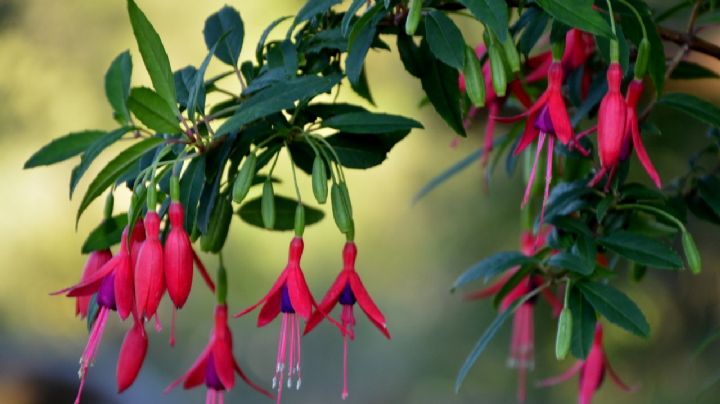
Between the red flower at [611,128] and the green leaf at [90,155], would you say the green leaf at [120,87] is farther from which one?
the red flower at [611,128]

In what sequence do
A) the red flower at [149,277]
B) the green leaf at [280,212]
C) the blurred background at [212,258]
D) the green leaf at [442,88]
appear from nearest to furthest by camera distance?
the red flower at [149,277]
the green leaf at [442,88]
the green leaf at [280,212]
the blurred background at [212,258]

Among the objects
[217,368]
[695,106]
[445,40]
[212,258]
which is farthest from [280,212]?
[212,258]

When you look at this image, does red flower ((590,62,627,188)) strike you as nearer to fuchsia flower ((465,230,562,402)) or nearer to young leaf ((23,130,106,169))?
fuchsia flower ((465,230,562,402))

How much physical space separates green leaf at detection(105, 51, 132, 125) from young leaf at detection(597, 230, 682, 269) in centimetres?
39

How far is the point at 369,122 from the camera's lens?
68 cm

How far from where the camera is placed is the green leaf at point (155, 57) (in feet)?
2.09

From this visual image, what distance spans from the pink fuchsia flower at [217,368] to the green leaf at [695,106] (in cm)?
39

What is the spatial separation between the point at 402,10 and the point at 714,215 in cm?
36

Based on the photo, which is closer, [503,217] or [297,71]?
[297,71]

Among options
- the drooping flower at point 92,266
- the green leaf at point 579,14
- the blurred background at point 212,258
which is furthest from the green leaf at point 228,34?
the blurred background at point 212,258

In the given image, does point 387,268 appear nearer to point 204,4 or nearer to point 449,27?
point 204,4

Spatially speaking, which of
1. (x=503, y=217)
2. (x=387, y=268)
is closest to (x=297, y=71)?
(x=503, y=217)

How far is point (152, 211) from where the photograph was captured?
62 cm

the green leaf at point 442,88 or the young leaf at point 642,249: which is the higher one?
the green leaf at point 442,88
